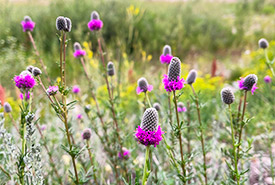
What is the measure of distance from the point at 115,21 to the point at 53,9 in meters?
1.65

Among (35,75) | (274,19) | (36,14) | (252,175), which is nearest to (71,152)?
(35,75)

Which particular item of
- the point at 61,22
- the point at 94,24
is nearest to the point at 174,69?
the point at 61,22

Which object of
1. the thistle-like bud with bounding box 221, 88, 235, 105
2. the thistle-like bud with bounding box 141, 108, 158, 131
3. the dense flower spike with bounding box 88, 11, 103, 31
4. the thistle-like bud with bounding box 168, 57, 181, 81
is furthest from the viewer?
the dense flower spike with bounding box 88, 11, 103, 31

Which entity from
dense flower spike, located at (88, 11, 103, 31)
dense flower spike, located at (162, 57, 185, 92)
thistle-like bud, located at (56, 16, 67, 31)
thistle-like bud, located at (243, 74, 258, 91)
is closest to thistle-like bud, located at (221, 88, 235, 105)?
thistle-like bud, located at (243, 74, 258, 91)

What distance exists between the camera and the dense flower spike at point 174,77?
103cm

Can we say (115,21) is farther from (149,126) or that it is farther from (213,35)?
(149,126)

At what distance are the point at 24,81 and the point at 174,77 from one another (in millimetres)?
654

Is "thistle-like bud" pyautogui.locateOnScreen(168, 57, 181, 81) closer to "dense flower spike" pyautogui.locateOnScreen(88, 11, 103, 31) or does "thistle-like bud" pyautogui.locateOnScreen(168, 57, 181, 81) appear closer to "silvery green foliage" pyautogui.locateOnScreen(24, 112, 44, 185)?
"silvery green foliage" pyautogui.locateOnScreen(24, 112, 44, 185)

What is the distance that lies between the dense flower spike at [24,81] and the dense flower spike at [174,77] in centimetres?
59

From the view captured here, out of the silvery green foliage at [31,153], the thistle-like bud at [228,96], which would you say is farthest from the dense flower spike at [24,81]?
the thistle-like bud at [228,96]

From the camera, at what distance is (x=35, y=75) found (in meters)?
1.17

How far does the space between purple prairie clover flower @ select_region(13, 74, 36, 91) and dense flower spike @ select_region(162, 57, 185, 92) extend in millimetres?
593

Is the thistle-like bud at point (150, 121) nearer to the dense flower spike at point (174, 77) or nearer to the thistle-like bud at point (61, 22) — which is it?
the dense flower spike at point (174, 77)

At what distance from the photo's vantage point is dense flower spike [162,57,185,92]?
1025 millimetres
